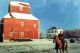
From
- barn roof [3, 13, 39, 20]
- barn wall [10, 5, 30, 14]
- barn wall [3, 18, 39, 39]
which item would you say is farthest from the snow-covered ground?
barn wall [10, 5, 30, 14]

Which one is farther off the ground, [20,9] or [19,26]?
[20,9]

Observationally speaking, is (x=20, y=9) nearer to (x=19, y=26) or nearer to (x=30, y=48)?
(x=19, y=26)

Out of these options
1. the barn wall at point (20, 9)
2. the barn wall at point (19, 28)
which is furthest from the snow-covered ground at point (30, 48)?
the barn wall at point (20, 9)

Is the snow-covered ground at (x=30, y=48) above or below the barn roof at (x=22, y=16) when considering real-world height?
below

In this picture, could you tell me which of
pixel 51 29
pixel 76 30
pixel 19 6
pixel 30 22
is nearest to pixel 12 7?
pixel 19 6

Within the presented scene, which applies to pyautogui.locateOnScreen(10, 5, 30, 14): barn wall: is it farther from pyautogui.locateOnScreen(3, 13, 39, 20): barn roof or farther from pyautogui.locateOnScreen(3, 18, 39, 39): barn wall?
pyautogui.locateOnScreen(3, 18, 39, 39): barn wall

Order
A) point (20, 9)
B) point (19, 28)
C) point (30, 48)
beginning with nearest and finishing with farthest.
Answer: point (30, 48) → point (19, 28) → point (20, 9)

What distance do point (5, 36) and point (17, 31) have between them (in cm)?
409

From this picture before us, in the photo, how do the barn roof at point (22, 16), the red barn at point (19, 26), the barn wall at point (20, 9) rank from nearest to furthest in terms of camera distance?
the red barn at point (19, 26)
the barn roof at point (22, 16)
the barn wall at point (20, 9)

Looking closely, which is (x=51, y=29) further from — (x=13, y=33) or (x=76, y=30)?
(x=13, y=33)

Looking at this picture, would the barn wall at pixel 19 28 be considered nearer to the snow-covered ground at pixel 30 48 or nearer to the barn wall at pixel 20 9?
the barn wall at pixel 20 9

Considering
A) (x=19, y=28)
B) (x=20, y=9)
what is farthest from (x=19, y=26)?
(x=20, y=9)

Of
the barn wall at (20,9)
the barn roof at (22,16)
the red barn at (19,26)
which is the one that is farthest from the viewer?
the barn wall at (20,9)

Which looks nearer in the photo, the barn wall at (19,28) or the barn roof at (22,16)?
the barn wall at (19,28)
